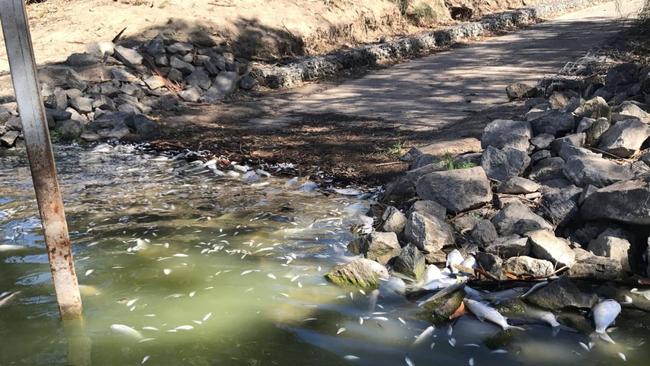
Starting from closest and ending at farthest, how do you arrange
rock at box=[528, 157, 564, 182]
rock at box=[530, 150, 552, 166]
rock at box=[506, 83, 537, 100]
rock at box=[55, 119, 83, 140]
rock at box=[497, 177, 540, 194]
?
1. rock at box=[497, 177, 540, 194]
2. rock at box=[528, 157, 564, 182]
3. rock at box=[530, 150, 552, 166]
4. rock at box=[55, 119, 83, 140]
5. rock at box=[506, 83, 537, 100]

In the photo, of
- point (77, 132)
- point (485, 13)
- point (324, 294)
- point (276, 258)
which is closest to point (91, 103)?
point (77, 132)

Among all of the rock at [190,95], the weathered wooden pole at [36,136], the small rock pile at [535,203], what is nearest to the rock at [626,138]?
the small rock pile at [535,203]

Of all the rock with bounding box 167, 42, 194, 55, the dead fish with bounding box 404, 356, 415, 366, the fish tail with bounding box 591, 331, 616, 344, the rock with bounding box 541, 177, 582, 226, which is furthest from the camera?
the rock with bounding box 167, 42, 194, 55

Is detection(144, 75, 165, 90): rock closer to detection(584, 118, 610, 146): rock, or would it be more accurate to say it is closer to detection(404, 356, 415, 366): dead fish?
detection(584, 118, 610, 146): rock

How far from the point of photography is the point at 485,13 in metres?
19.8

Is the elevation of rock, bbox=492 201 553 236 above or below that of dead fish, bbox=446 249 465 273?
above

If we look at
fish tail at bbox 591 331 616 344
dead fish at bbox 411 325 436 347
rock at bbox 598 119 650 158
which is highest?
rock at bbox 598 119 650 158

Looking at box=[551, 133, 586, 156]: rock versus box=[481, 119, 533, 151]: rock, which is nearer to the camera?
box=[551, 133, 586, 156]: rock

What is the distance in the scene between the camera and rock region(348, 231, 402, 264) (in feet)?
14.6

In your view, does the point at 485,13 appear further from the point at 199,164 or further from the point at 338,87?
the point at 199,164

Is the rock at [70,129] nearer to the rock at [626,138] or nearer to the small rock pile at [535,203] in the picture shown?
the small rock pile at [535,203]

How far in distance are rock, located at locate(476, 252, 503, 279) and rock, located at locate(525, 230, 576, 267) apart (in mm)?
273

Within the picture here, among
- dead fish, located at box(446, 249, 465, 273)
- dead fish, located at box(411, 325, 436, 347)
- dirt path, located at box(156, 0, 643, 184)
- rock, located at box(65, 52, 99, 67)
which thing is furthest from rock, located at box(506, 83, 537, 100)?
rock, located at box(65, 52, 99, 67)

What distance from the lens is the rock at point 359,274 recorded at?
162 inches
